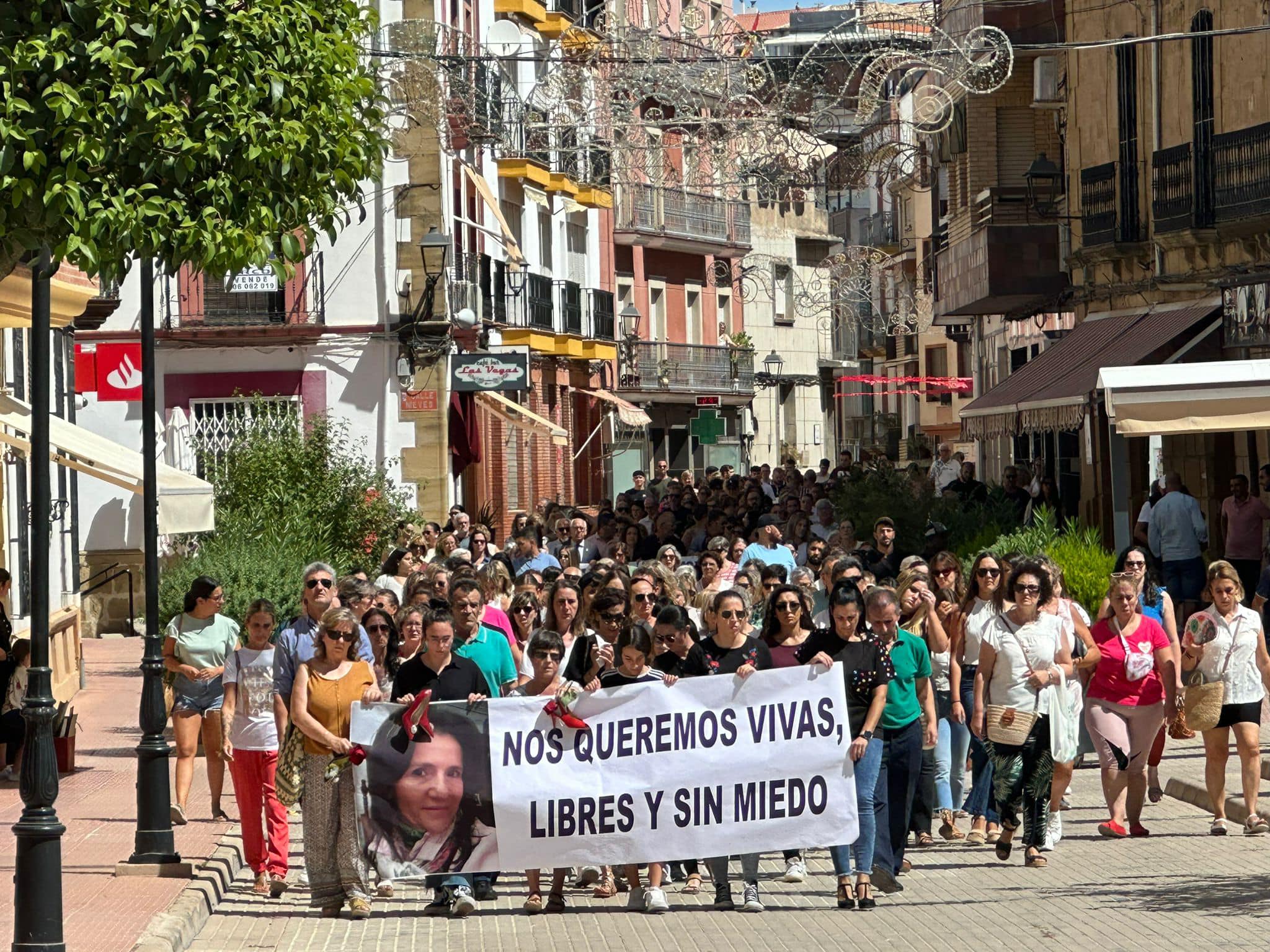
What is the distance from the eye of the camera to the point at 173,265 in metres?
9.27

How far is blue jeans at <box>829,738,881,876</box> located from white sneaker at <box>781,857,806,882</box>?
35.1 inches

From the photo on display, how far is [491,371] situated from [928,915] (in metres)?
25.2

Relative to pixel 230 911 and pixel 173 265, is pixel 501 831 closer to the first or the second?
→ pixel 230 911

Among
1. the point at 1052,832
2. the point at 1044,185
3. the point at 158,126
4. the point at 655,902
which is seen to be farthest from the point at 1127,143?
the point at 158,126

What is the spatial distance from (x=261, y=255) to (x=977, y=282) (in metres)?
25.3

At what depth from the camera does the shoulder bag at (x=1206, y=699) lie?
1381 cm

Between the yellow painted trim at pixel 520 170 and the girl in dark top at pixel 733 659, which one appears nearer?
the girl in dark top at pixel 733 659

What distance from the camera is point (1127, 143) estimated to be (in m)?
29.6

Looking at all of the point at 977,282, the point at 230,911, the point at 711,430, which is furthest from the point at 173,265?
the point at 711,430

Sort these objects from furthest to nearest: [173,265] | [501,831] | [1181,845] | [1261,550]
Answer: [1261,550]
[1181,845]
[501,831]
[173,265]

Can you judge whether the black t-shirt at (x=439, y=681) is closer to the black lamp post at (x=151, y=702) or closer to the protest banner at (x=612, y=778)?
the protest banner at (x=612, y=778)

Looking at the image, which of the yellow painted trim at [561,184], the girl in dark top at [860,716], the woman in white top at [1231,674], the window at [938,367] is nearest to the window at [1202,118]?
the woman in white top at [1231,674]

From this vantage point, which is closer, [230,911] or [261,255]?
[261,255]

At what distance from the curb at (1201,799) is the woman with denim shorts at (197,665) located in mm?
6275
